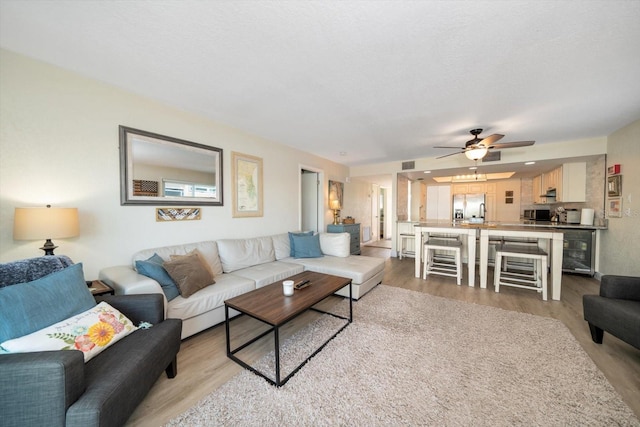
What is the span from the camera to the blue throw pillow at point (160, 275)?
2029 millimetres

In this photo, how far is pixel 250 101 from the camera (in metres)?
2.50

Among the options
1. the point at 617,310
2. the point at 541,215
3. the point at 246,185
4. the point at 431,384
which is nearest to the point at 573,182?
the point at 541,215

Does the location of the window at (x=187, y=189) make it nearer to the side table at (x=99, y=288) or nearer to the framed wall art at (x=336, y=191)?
the side table at (x=99, y=288)

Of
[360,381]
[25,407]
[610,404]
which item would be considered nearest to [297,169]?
[360,381]

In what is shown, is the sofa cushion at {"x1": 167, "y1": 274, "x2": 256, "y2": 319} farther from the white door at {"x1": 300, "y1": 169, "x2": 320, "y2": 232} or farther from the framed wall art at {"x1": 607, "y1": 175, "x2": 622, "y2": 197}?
the framed wall art at {"x1": 607, "y1": 175, "x2": 622, "y2": 197}

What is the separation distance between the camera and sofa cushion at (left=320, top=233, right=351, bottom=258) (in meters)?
3.72

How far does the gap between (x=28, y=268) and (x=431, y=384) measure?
2.85 meters

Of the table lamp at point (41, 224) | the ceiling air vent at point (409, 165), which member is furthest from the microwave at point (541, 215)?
the table lamp at point (41, 224)

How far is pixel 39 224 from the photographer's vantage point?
1609mm

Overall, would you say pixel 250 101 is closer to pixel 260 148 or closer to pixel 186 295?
pixel 260 148

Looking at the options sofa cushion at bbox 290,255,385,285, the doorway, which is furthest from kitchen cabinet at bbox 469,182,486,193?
sofa cushion at bbox 290,255,385,285

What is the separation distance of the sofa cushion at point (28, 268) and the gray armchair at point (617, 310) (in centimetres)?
426

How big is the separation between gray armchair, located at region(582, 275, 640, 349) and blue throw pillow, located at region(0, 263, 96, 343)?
3764 mm

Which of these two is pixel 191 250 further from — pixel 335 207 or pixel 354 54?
pixel 335 207
